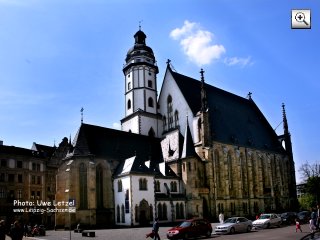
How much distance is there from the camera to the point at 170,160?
57062mm

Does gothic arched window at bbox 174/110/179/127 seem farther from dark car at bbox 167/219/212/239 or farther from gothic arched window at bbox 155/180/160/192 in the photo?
dark car at bbox 167/219/212/239

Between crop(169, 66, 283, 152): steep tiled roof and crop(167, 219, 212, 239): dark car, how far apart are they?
29149mm

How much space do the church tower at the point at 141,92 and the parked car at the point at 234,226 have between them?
31.8m

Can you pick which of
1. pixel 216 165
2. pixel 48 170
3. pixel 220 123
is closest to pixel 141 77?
pixel 220 123

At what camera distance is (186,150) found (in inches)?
2169

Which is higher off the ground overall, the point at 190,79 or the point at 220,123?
the point at 190,79

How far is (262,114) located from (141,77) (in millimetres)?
31876

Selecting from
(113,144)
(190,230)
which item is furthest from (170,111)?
(190,230)

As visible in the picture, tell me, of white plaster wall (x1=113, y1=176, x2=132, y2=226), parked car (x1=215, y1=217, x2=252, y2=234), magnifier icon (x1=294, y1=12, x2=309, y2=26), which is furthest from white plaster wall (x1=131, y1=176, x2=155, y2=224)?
magnifier icon (x1=294, y1=12, x2=309, y2=26)

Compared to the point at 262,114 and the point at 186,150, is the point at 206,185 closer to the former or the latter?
the point at 186,150

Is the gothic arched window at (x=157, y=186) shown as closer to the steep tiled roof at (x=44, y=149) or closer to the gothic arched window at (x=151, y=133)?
the gothic arched window at (x=151, y=133)

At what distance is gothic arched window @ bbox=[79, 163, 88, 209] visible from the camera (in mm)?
49438

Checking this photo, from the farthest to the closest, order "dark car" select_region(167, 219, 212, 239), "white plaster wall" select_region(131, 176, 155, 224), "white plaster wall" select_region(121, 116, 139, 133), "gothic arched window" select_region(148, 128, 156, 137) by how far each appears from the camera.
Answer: "gothic arched window" select_region(148, 128, 156, 137)
"white plaster wall" select_region(121, 116, 139, 133)
"white plaster wall" select_region(131, 176, 155, 224)
"dark car" select_region(167, 219, 212, 239)

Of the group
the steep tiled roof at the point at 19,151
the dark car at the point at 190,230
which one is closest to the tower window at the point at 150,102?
the steep tiled roof at the point at 19,151
